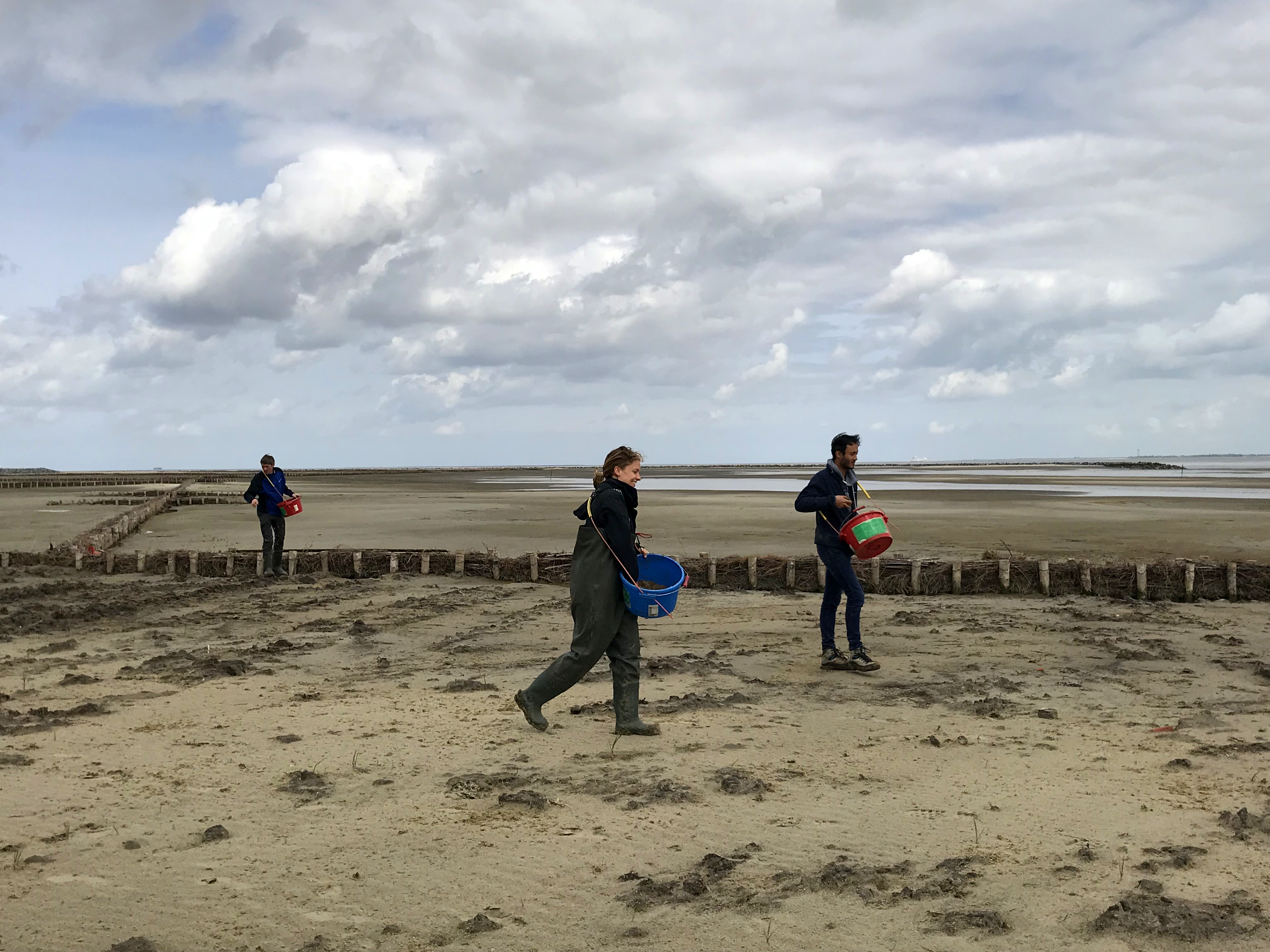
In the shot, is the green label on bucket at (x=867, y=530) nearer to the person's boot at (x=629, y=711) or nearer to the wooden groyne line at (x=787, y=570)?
the person's boot at (x=629, y=711)

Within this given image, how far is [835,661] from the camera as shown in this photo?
8820mm

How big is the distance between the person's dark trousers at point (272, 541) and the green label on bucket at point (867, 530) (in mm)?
10042

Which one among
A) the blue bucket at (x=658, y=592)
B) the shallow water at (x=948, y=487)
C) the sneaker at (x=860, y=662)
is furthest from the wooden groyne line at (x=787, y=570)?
the shallow water at (x=948, y=487)

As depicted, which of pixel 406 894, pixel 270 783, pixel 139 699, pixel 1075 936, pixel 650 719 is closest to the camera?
pixel 1075 936

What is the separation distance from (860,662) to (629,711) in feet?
9.08

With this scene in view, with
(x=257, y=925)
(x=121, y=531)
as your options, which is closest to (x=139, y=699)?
(x=257, y=925)

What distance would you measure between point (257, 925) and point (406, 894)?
607mm

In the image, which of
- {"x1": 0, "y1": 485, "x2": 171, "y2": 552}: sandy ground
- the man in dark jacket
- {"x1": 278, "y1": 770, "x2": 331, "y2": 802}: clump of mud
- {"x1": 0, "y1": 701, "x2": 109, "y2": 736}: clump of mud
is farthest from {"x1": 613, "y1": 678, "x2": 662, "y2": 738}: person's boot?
{"x1": 0, "y1": 485, "x2": 171, "y2": 552}: sandy ground

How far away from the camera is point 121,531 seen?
76.7 feet

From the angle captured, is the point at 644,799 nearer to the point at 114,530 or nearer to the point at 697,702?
the point at 697,702

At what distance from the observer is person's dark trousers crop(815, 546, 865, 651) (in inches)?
343

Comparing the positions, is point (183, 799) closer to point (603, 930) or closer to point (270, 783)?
point (270, 783)

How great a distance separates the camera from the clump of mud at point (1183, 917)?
3889 millimetres

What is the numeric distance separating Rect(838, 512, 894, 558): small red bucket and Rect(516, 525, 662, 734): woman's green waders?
2.46 meters
